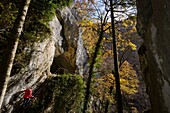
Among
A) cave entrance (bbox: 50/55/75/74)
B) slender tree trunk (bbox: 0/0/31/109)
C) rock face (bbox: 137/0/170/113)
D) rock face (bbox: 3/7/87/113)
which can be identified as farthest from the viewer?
cave entrance (bbox: 50/55/75/74)

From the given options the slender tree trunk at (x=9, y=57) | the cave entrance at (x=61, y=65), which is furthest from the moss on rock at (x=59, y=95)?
the slender tree trunk at (x=9, y=57)

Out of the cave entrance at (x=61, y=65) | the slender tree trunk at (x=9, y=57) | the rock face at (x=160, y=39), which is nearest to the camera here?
the rock face at (x=160, y=39)

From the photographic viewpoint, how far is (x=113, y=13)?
13594 mm

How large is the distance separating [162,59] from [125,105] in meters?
24.9

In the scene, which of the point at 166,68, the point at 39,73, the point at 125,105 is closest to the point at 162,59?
the point at 166,68

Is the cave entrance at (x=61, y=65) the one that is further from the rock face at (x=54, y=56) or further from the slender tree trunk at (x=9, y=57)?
the slender tree trunk at (x=9, y=57)

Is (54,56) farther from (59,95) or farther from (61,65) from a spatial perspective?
(59,95)

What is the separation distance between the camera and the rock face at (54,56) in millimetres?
9114

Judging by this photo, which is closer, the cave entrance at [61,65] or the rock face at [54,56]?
the rock face at [54,56]

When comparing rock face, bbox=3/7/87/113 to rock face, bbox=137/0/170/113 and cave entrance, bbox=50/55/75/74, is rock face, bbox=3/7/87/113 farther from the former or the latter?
rock face, bbox=137/0/170/113

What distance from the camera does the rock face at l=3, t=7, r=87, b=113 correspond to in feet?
29.9

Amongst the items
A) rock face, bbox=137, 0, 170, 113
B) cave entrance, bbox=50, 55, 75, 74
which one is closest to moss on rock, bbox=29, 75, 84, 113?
cave entrance, bbox=50, 55, 75, 74

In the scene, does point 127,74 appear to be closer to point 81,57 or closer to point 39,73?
point 81,57

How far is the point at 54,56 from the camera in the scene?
1533 centimetres
